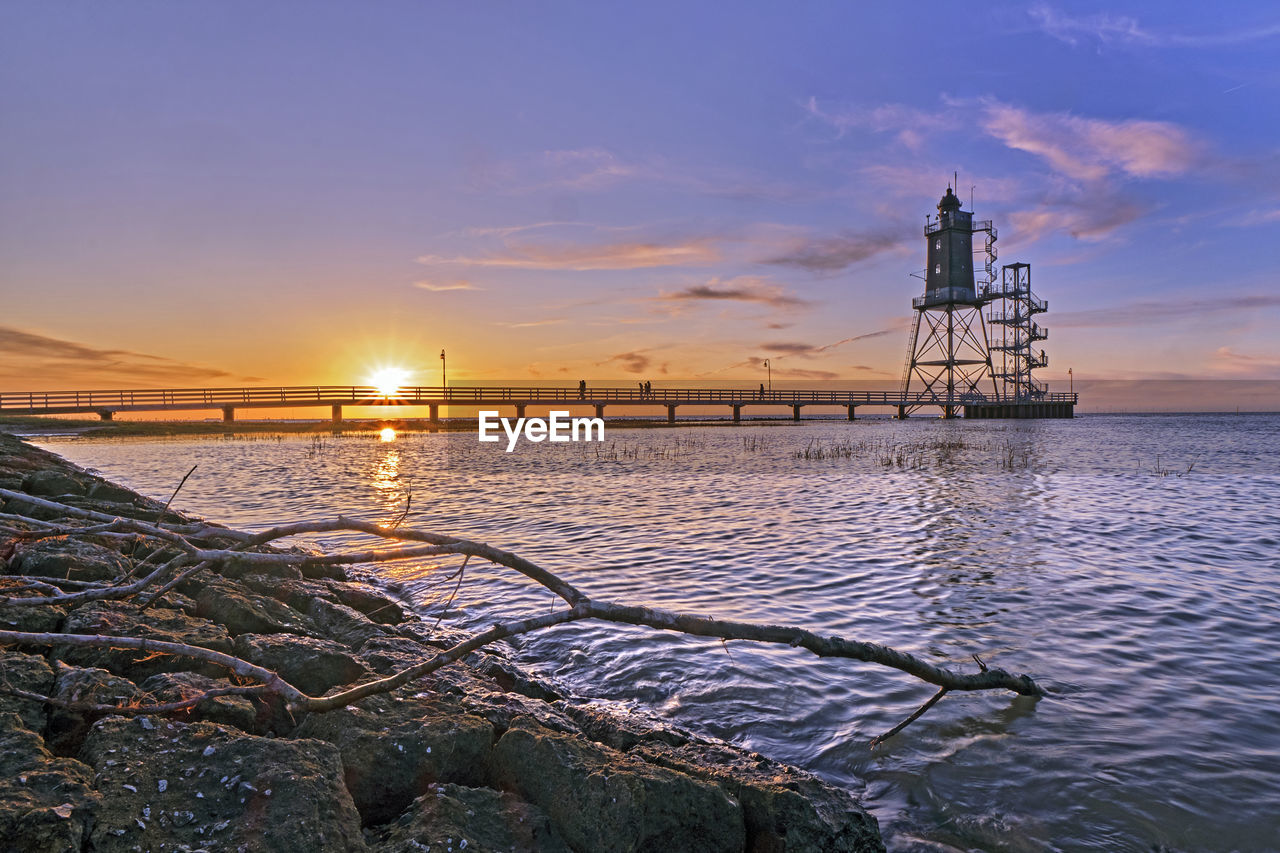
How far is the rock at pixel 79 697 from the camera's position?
2756mm

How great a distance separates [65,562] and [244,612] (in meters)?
1.39

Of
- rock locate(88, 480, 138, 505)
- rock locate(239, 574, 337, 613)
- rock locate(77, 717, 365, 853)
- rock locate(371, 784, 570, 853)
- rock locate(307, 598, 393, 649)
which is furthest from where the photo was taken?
rock locate(88, 480, 138, 505)

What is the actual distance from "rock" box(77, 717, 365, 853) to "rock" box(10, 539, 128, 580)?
8.95 feet

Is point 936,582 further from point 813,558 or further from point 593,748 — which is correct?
point 593,748

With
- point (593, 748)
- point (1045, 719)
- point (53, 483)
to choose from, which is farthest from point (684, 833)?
point (53, 483)

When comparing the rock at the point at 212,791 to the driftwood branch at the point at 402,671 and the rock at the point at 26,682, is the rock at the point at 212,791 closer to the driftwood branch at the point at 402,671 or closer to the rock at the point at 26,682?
the driftwood branch at the point at 402,671

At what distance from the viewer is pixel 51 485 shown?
27.9ft

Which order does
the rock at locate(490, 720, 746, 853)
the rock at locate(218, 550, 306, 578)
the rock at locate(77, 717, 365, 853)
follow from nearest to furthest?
the rock at locate(77, 717, 365, 853) < the rock at locate(490, 720, 746, 853) < the rock at locate(218, 550, 306, 578)

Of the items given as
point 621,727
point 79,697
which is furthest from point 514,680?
point 79,697

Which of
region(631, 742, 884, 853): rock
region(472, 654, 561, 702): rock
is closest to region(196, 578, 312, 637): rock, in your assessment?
region(472, 654, 561, 702): rock

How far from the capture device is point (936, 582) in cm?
798

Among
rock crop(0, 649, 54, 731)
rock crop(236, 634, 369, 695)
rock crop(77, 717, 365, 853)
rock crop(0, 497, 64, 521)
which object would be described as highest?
rock crop(0, 497, 64, 521)

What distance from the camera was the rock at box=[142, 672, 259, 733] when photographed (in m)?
2.96

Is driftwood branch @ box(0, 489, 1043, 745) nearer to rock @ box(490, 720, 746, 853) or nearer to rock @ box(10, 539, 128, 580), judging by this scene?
rock @ box(10, 539, 128, 580)
